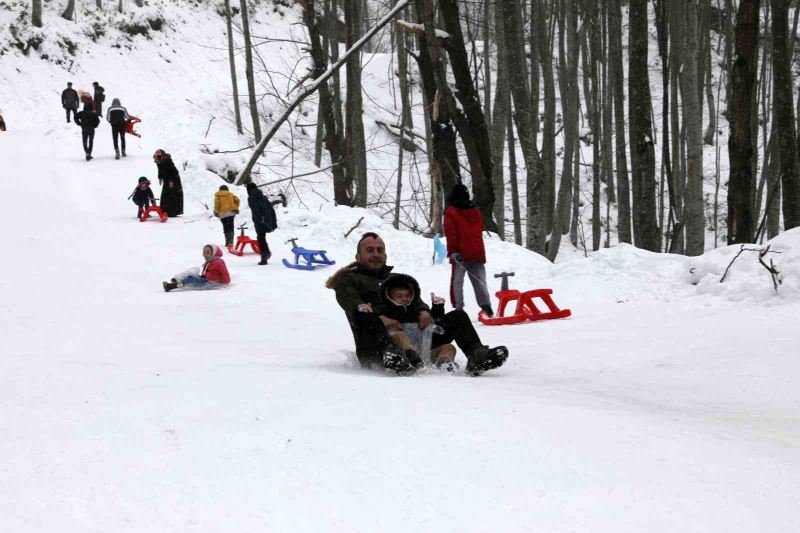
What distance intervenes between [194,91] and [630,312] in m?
34.3

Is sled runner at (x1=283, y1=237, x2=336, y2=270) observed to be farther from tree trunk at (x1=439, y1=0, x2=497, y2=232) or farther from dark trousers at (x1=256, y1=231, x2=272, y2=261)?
tree trunk at (x1=439, y1=0, x2=497, y2=232)

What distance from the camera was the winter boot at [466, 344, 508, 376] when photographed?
217 inches

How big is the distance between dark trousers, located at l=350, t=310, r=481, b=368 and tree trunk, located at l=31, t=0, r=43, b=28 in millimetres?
38552

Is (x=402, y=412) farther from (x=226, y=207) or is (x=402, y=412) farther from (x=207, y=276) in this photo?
(x=226, y=207)

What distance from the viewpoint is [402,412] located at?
3898mm

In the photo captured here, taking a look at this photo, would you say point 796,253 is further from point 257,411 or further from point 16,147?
point 16,147

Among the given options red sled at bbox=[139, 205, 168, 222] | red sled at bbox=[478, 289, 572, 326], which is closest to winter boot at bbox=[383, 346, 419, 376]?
red sled at bbox=[478, 289, 572, 326]

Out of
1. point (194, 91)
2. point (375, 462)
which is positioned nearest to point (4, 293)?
point (375, 462)

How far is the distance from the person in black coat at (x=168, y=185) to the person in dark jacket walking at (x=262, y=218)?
584cm

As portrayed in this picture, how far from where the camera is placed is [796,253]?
27.4ft

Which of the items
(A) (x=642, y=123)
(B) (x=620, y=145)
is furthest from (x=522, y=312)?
(B) (x=620, y=145)

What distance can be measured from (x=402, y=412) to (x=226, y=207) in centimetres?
1255

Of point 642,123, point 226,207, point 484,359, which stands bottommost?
point 484,359

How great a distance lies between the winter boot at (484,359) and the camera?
18.1 feet
